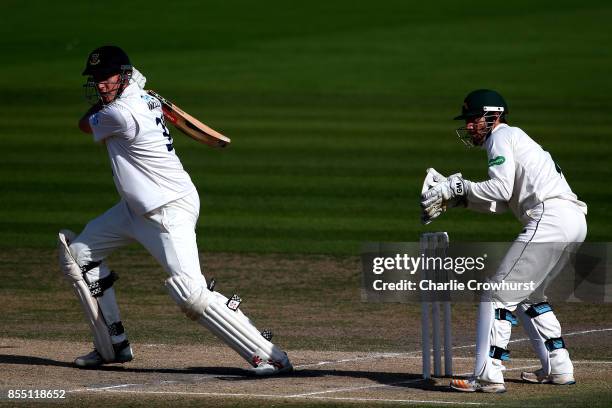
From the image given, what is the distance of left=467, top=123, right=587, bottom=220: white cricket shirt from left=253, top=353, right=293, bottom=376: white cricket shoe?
1565 mm

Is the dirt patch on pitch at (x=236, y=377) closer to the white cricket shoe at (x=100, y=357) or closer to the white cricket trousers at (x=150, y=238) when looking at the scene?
the white cricket shoe at (x=100, y=357)

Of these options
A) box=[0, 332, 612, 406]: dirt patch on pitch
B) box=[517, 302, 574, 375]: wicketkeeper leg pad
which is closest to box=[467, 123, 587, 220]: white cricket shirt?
box=[517, 302, 574, 375]: wicketkeeper leg pad

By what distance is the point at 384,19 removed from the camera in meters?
35.4

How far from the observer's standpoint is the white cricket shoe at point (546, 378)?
7672 mm

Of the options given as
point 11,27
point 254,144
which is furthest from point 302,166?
point 11,27

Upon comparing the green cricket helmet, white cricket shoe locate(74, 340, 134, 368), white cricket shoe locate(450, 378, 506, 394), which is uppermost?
the green cricket helmet

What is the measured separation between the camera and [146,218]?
801 cm

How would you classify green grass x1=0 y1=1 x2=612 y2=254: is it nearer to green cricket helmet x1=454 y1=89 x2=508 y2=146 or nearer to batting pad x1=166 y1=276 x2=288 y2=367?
batting pad x1=166 y1=276 x2=288 y2=367

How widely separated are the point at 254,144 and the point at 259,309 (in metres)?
9.18

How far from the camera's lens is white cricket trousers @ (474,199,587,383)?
735 cm

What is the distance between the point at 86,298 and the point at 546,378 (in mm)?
3038

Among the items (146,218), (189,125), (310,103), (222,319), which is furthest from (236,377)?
(310,103)

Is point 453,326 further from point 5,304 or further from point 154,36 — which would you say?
point 154,36

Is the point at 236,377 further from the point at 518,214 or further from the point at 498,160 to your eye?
the point at 498,160
